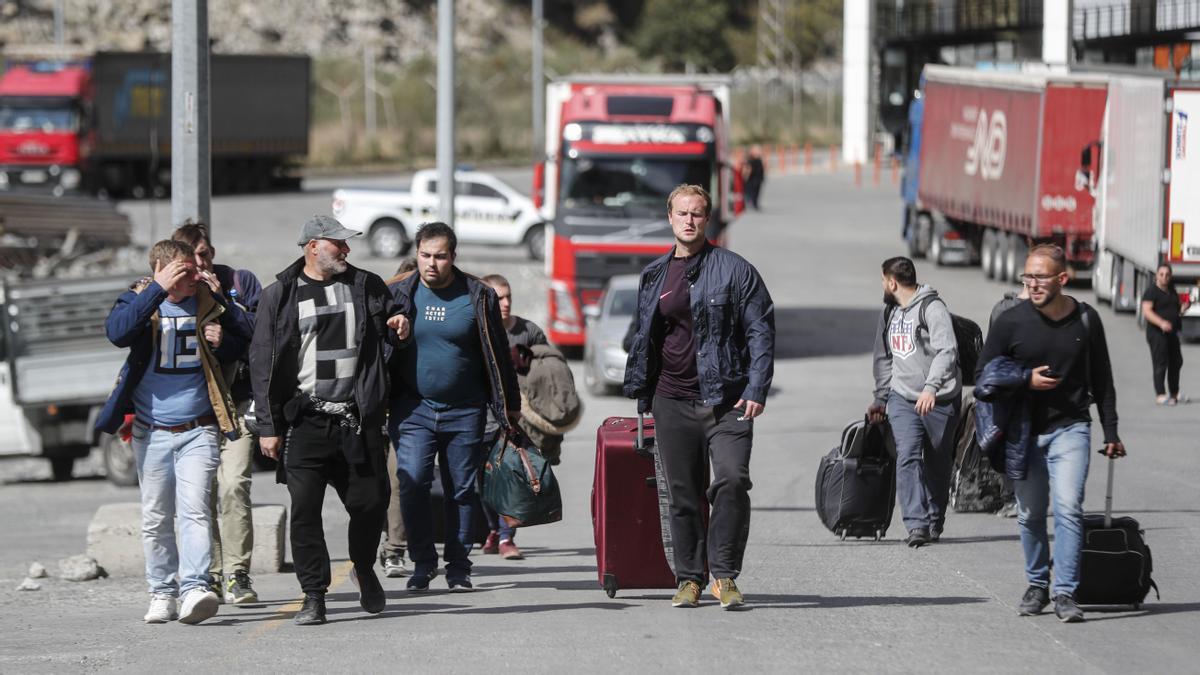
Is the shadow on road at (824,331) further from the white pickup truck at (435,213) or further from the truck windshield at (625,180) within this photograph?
the white pickup truck at (435,213)

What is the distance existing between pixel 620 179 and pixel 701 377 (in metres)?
16.3

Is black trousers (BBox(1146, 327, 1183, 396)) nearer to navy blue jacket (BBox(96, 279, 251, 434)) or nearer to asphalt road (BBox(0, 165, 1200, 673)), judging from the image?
asphalt road (BBox(0, 165, 1200, 673))

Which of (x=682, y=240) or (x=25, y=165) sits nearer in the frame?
(x=682, y=240)

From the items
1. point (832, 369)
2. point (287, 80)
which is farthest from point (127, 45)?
point (832, 369)

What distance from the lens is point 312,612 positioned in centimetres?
828

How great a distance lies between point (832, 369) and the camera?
79.2 ft

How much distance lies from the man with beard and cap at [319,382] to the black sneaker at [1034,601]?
2972 millimetres

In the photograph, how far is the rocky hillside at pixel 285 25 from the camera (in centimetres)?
9206

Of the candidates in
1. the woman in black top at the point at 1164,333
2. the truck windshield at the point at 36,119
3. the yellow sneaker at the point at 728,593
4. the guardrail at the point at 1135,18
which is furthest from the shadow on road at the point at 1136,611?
the truck windshield at the point at 36,119

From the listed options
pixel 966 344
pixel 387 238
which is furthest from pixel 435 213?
pixel 966 344

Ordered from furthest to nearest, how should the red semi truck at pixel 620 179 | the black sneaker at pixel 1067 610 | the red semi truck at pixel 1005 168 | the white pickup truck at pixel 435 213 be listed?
the white pickup truck at pixel 435 213
the red semi truck at pixel 1005 168
the red semi truck at pixel 620 179
the black sneaker at pixel 1067 610

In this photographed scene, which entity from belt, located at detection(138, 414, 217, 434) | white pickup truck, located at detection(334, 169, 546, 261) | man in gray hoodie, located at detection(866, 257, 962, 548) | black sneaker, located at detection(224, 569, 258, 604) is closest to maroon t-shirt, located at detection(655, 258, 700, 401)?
belt, located at detection(138, 414, 217, 434)

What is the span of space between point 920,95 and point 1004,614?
34.4 metres

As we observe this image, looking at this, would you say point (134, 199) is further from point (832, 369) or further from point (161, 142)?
point (832, 369)
